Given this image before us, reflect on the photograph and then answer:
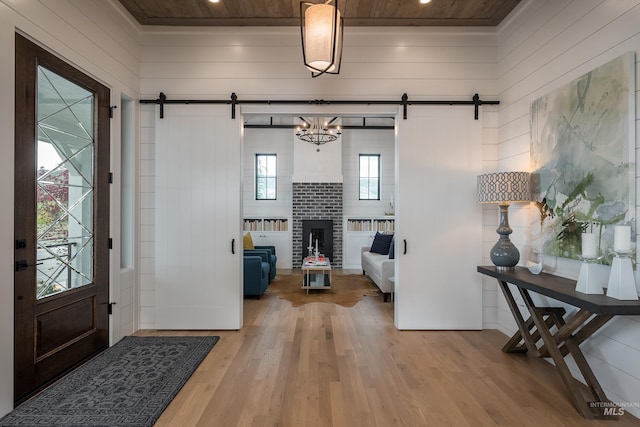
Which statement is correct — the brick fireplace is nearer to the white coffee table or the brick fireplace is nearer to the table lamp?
the white coffee table

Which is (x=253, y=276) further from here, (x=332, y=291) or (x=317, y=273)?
(x=317, y=273)

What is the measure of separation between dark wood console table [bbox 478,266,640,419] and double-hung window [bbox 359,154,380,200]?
18.3 ft

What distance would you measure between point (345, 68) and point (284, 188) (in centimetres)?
475

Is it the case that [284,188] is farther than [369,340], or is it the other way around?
[284,188]

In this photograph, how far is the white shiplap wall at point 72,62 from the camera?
2102mm

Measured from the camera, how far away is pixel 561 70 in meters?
2.79

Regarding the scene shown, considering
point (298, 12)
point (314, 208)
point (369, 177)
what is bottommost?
point (314, 208)

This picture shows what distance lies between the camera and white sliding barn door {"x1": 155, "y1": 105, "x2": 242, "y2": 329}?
370 centimetres

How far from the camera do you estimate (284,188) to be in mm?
8250

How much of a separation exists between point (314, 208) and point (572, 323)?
6207mm

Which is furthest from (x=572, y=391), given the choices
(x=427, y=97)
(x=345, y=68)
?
(x=345, y=68)

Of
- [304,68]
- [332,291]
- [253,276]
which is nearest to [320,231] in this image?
[332,291]

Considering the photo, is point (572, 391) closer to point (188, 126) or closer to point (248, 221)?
point (188, 126)

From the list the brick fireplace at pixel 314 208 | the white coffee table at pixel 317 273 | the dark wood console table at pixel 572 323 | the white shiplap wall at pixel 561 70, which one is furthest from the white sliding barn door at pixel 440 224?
the brick fireplace at pixel 314 208
